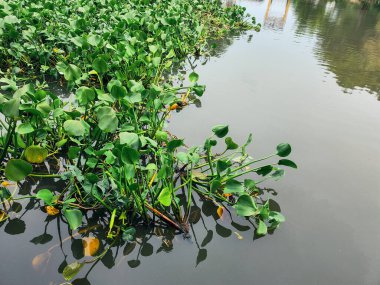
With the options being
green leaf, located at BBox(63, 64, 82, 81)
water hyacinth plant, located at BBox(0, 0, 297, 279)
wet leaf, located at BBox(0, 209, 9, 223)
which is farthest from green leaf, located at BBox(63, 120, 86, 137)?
green leaf, located at BBox(63, 64, 82, 81)

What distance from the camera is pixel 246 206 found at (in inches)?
65.9

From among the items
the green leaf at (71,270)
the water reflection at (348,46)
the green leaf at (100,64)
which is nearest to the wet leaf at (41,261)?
the green leaf at (71,270)

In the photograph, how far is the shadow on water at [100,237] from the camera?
160 cm

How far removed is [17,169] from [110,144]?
53 cm

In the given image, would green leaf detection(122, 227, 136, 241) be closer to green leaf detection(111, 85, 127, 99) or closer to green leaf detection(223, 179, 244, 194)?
green leaf detection(223, 179, 244, 194)

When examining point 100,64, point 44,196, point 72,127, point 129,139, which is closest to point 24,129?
point 72,127

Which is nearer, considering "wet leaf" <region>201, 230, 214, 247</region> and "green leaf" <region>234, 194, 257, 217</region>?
"green leaf" <region>234, 194, 257, 217</region>

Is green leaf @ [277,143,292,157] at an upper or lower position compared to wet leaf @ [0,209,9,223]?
upper

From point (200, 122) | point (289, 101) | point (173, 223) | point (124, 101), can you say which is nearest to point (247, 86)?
point (289, 101)

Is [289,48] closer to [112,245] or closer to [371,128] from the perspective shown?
[371,128]

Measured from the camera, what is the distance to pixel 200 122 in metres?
3.09

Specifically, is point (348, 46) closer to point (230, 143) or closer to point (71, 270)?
point (230, 143)

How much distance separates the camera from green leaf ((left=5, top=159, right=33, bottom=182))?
139 centimetres

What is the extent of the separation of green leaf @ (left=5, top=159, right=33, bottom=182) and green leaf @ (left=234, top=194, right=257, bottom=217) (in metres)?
1.02
